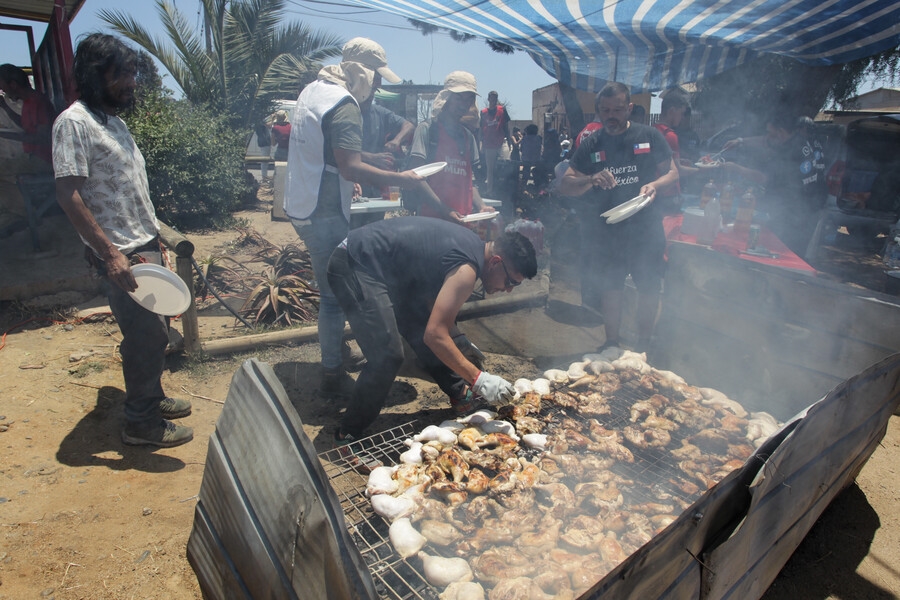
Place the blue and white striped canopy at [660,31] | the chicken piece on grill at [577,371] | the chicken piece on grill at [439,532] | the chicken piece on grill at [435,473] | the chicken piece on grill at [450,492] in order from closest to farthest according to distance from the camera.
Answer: the chicken piece on grill at [439,532] < the chicken piece on grill at [450,492] < the chicken piece on grill at [435,473] < the chicken piece on grill at [577,371] < the blue and white striped canopy at [660,31]

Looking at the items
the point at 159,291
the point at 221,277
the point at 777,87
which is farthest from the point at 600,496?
the point at 777,87

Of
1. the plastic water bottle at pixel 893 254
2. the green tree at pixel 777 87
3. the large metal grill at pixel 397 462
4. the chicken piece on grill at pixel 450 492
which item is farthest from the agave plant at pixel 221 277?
the plastic water bottle at pixel 893 254

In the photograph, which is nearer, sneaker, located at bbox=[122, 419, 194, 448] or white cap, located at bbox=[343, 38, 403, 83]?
sneaker, located at bbox=[122, 419, 194, 448]

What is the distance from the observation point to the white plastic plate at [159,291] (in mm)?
2990

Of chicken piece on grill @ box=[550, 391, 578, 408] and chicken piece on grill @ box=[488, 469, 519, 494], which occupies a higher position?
chicken piece on grill @ box=[550, 391, 578, 408]

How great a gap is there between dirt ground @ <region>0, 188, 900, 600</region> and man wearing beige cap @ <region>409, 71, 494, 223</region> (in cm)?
169

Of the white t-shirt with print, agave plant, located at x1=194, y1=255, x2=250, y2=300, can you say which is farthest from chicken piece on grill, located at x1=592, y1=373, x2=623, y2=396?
agave plant, located at x1=194, y1=255, x2=250, y2=300

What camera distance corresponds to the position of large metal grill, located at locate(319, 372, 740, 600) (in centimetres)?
212

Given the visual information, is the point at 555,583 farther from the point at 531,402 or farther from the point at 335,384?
the point at 335,384

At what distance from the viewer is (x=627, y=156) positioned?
4629 mm

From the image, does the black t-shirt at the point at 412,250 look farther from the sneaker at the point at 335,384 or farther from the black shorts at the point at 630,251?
the black shorts at the point at 630,251

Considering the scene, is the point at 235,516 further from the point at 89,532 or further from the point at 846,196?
the point at 846,196

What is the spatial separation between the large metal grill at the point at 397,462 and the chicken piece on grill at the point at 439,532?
0.04 m

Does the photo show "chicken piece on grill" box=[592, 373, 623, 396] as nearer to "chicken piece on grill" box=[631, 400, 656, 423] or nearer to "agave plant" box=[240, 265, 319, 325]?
"chicken piece on grill" box=[631, 400, 656, 423]
